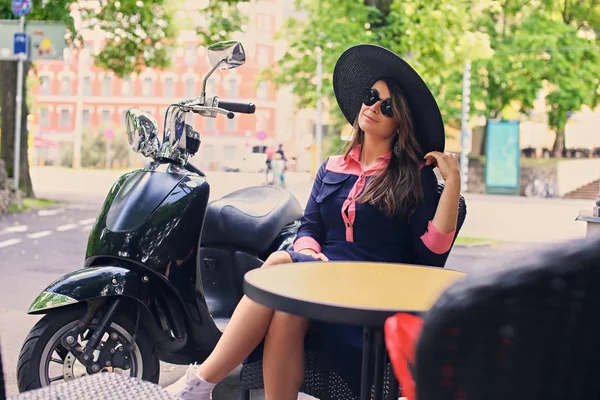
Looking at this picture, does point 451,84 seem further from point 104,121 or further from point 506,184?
point 104,121

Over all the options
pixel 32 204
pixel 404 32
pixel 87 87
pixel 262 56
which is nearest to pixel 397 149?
pixel 404 32

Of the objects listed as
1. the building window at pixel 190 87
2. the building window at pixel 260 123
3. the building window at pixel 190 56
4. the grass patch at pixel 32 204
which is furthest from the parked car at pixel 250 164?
the grass patch at pixel 32 204

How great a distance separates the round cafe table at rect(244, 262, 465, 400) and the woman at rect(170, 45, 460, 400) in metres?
0.33

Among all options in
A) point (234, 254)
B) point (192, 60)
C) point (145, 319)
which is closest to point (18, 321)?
point (234, 254)

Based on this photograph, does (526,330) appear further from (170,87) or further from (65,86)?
(65,86)

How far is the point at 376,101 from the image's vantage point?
2844 mm

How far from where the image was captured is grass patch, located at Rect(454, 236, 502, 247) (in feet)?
36.1

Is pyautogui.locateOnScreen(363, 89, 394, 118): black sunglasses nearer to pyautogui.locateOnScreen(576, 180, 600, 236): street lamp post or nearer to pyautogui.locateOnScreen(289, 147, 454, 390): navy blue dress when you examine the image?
pyautogui.locateOnScreen(289, 147, 454, 390): navy blue dress

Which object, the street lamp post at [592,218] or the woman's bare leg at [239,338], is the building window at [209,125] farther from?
the woman's bare leg at [239,338]

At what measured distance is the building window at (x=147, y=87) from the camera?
5438 centimetres

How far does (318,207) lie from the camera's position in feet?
9.40

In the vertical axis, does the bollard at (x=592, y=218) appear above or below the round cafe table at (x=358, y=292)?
below

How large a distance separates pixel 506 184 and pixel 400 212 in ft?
80.7

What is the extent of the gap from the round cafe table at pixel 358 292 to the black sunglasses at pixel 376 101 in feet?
2.36
